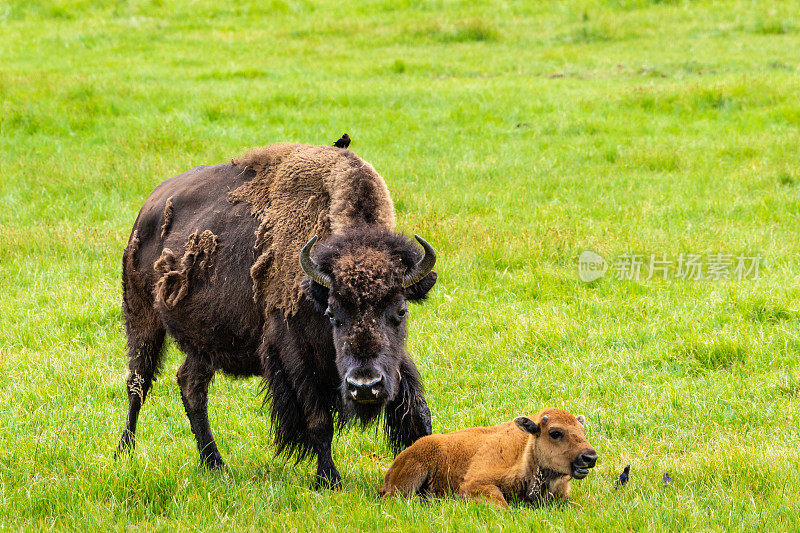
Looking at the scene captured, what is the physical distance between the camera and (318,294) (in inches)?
204

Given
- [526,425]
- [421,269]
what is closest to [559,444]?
[526,425]

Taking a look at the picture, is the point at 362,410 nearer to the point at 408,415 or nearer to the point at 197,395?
the point at 408,415

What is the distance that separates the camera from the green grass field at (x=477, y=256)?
200 inches

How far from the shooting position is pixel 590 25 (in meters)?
26.0

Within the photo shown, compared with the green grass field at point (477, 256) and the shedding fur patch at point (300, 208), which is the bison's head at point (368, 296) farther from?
the green grass field at point (477, 256)

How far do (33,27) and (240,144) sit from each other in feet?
53.8

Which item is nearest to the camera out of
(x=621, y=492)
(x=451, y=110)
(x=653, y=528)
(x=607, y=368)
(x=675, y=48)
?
(x=653, y=528)

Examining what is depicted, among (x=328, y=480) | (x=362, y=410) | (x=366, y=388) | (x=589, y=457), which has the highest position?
(x=366, y=388)

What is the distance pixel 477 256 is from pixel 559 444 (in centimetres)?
513

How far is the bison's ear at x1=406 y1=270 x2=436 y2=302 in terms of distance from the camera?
5.28 m

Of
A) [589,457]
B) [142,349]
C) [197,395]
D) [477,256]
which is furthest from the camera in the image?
[477,256]

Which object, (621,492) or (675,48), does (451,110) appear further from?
(621,492)

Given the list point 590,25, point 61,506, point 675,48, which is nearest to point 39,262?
point 61,506

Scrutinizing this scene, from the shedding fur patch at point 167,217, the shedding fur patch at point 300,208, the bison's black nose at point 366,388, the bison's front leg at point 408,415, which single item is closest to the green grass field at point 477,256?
the bison's front leg at point 408,415
